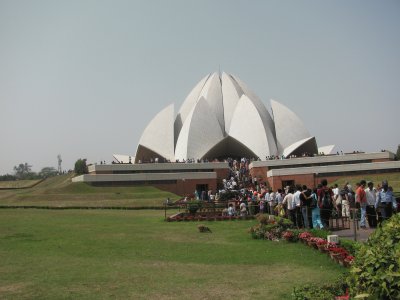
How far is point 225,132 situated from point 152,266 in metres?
31.5

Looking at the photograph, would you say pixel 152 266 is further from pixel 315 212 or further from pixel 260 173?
pixel 260 173

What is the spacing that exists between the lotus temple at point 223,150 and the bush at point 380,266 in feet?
80.6

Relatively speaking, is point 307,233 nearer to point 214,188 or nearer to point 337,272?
point 337,272

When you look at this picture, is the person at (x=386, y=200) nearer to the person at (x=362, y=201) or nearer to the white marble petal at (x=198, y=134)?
the person at (x=362, y=201)

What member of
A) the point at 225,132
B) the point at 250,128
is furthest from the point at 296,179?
the point at 225,132

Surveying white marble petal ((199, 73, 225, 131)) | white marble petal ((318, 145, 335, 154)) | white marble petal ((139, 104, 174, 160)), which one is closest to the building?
white marble petal ((318, 145, 335, 154))

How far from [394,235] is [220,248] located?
16.1 ft

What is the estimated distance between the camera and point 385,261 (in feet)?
8.93

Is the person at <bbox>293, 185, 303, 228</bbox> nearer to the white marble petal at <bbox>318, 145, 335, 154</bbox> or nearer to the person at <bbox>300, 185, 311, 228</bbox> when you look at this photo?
the person at <bbox>300, 185, 311, 228</bbox>

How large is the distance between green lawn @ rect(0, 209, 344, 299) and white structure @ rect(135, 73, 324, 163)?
2506cm

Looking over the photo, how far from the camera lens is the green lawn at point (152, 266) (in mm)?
4840

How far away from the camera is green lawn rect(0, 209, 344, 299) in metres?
4.84

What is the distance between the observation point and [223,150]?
37156 mm

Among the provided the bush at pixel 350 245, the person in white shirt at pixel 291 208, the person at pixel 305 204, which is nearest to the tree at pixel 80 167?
the person in white shirt at pixel 291 208
